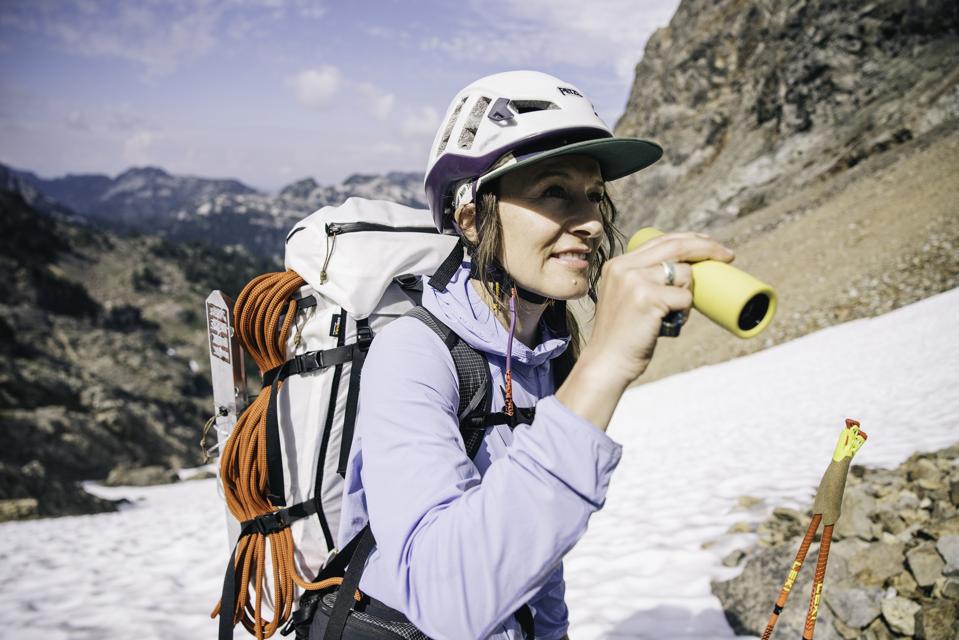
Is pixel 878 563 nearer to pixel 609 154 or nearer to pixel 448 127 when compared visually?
pixel 609 154

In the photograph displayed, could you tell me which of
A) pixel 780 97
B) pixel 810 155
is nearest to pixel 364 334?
pixel 810 155

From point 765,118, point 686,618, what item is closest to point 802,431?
point 686,618

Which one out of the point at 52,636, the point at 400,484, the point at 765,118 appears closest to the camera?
the point at 400,484

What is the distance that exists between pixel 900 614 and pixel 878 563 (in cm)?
52

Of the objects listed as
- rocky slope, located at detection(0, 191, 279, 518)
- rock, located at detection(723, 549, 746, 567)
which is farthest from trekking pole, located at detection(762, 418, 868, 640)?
rocky slope, located at detection(0, 191, 279, 518)

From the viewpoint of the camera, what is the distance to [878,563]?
3576 millimetres

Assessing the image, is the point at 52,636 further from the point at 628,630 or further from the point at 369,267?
the point at 369,267

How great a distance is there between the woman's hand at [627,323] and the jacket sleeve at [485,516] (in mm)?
52

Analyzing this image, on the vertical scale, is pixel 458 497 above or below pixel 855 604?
above

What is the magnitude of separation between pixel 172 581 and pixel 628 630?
19.0 feet

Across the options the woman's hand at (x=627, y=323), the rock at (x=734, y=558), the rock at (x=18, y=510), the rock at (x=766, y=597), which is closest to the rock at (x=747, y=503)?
the rock at (x=734, y=558)

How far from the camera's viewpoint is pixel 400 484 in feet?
3.77

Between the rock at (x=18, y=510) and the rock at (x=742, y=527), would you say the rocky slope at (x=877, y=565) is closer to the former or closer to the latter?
the rock at (x=742, y=527)

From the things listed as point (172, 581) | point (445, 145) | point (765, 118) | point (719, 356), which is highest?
point (765, 118)
